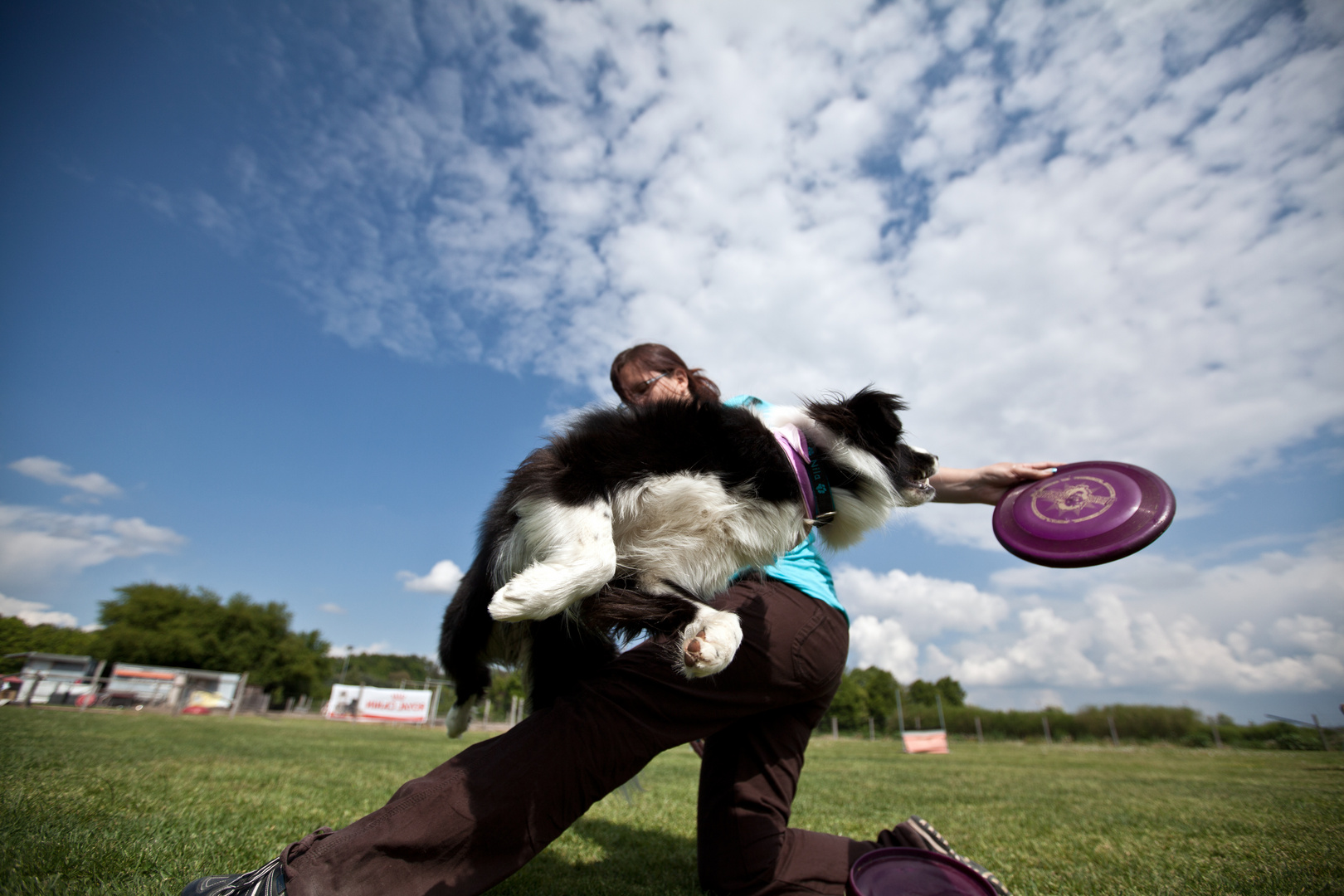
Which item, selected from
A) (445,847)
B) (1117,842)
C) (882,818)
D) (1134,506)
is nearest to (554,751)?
(445,847)

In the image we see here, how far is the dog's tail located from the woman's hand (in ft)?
7.34

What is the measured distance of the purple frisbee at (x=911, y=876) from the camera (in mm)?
2443

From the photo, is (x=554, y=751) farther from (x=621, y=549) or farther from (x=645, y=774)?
(x=645, y=774)

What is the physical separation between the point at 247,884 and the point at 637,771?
3.97 feet

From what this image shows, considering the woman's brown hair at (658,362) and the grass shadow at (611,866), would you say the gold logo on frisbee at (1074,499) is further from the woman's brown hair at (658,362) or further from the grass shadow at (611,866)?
the grass shadow at (611,866)

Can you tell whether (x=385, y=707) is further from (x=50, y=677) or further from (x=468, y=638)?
(x=468, y=638)

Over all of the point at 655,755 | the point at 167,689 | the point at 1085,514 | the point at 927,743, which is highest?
the point at 1085,514

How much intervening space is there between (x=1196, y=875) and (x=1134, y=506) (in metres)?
2.09

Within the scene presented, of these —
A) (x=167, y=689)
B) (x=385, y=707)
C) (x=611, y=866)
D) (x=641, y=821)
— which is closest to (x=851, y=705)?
(x=385, y=707)

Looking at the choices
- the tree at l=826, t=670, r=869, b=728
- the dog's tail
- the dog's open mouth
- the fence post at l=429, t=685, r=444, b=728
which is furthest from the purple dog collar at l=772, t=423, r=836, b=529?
the tree at l=826, t=670, r=869, b=728

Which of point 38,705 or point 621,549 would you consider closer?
point 621,549

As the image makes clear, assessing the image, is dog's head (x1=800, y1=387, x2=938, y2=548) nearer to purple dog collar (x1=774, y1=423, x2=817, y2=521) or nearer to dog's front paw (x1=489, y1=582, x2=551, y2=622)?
purple dog collar (x1=774, y1=423, x2=817, y2=521)

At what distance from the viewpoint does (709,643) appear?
1.98 metres

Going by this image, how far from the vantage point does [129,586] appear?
1796 inches
